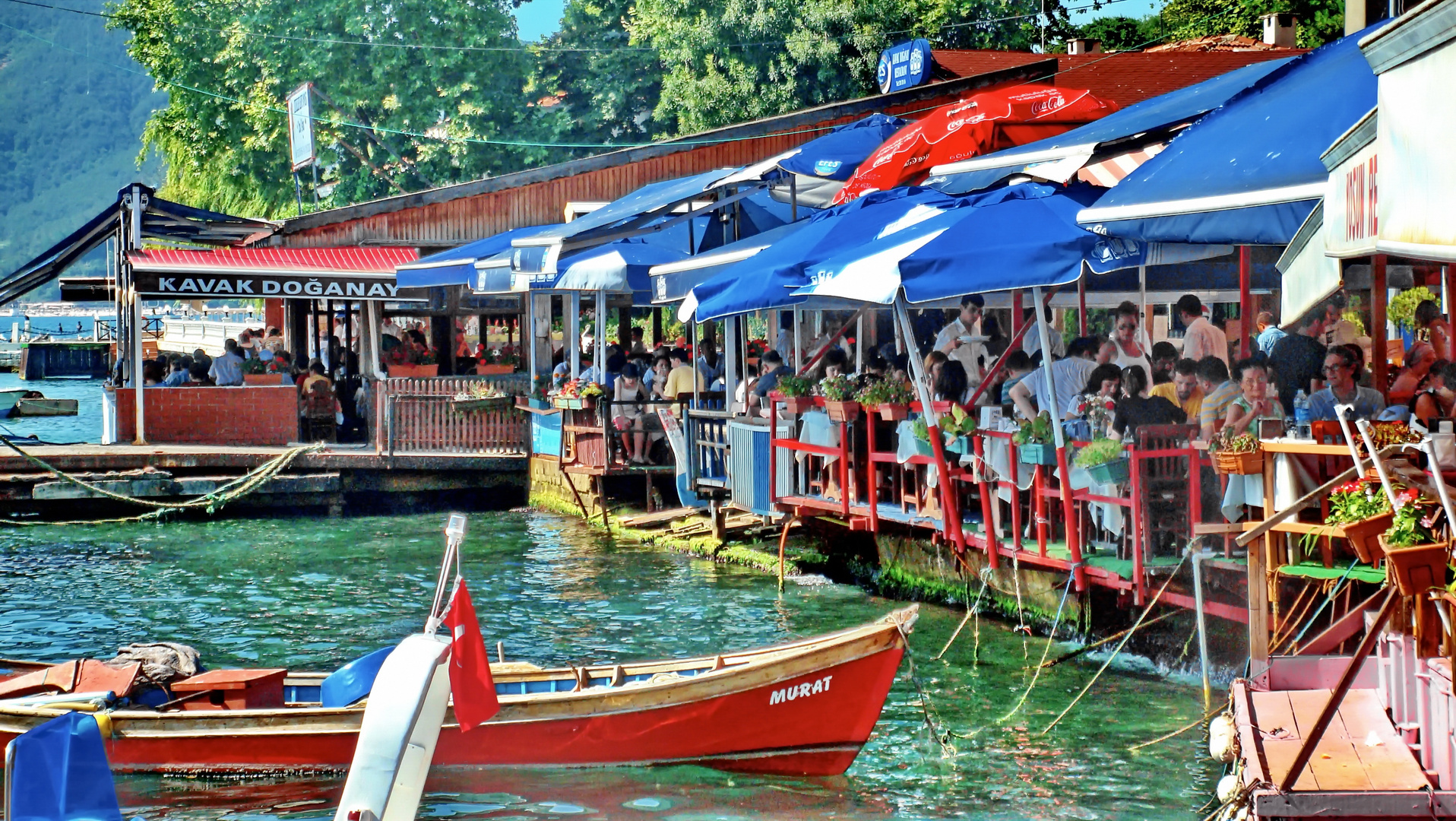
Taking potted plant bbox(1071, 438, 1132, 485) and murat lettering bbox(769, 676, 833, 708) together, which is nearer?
murat lettering bbox(769, 676, 833, 708)

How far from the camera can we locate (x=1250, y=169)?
8.41m

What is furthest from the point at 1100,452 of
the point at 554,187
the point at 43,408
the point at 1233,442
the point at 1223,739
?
the point at 43,408

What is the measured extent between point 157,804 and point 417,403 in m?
13.7

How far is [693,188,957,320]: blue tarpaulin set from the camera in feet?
44.8

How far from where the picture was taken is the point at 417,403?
2366 centimetres

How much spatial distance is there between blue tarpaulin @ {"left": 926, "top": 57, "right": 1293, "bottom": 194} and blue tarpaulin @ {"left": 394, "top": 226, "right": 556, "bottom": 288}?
1199 cm

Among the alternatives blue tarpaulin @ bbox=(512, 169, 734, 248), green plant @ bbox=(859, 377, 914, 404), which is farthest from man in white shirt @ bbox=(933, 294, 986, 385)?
blue tarpaulin @ bbox=(512, 169, 734, 248)

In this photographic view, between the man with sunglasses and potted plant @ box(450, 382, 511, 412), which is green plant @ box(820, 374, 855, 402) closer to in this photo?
the man with sunglasses

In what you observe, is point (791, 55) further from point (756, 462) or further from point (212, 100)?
point (756, 462)

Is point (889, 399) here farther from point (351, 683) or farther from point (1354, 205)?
point (1354, 205)

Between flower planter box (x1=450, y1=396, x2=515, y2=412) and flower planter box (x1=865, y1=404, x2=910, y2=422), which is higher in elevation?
flower planter box (x1=450, y1=396, x2=515, y2=412)

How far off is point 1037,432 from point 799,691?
124 inches

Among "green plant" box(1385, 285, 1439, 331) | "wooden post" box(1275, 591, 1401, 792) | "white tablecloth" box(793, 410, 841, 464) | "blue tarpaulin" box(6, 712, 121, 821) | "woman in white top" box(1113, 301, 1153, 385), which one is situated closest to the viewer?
"wooden post" box(1275, 591, 1401, 792)

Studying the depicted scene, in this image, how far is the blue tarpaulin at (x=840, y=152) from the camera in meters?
18.2
